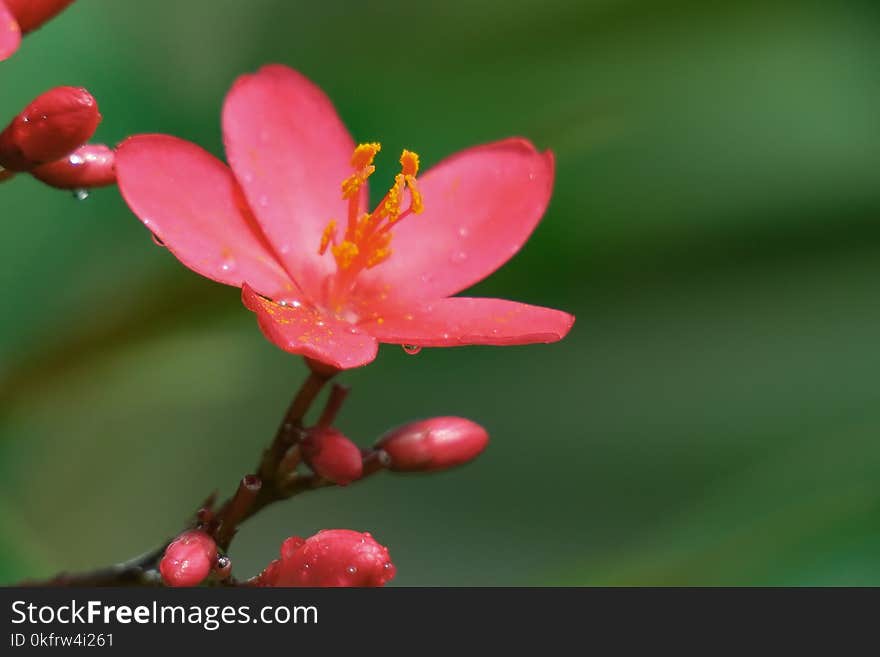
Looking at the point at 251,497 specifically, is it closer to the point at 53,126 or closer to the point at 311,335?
the point at 311,335

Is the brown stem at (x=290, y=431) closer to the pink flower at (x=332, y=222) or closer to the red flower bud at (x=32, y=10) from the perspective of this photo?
the pink flower at (x=332, y=222)

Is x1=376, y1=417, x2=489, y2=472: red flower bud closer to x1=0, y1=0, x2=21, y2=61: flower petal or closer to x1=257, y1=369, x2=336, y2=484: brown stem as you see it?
x1=257, y1=369, x2=336, y2=484: brown stem

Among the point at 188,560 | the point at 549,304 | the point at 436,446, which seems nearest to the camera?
the point at 188,560

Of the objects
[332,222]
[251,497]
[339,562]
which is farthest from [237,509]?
[332,222]

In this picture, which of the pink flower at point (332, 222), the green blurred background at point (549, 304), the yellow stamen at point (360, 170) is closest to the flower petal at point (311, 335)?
the pink flower at point (332, 222)

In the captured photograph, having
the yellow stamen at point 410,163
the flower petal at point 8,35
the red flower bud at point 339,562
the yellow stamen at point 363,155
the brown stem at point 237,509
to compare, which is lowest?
the red flower bud at point 339,562

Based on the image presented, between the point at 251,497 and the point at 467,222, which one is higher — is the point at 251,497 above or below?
below

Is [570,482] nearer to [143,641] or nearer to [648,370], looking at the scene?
[648,370]
